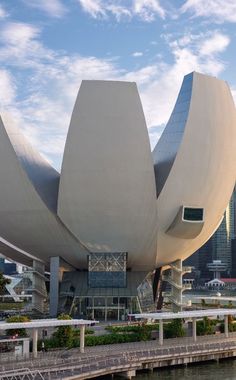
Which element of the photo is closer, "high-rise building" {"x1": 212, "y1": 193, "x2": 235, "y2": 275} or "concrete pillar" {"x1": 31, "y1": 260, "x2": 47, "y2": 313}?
"concrete pillar" {"x1": 31, "y1": 260, "x2": 47, "y2": 313}

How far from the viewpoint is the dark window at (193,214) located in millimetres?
41719

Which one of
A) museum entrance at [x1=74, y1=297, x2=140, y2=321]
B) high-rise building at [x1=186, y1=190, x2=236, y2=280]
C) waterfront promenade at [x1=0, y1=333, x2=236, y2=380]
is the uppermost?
high-rise building at [x1=186, y1=190, x2=236, y2=280]

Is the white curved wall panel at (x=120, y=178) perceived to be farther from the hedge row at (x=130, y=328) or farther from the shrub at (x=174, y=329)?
the shrub at (x=174, y=329)

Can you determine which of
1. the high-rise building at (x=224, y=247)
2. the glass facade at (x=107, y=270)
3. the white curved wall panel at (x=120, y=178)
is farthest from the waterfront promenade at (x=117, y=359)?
the high-rise building at (x=224, y=247)

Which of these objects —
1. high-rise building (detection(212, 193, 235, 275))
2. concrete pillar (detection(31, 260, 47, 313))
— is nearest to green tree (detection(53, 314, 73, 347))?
concrete pillar (detection(31, 260, 47, 313))

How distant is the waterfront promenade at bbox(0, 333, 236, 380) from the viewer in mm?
24688

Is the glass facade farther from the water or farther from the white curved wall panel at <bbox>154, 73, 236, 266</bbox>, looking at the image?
the water

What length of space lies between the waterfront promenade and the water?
337 millimetres

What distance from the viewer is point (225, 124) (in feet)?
139

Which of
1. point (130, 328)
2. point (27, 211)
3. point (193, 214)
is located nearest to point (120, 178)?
point (193, 214)

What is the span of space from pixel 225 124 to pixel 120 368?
21.6m

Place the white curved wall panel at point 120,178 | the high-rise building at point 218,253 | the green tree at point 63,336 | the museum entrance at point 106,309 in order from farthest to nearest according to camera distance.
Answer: the high-rise building at point 218,253, the museum entrance at point 106,309, the white curved wall panel at point 120,178, the green tree at point 63,336

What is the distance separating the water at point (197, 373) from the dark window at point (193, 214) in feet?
42.1

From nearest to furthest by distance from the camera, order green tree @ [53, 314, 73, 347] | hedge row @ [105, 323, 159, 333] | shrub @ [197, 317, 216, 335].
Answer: green tree @ [53, 314, 73, 347]
hedge row @ [105, 323, 159, 333]
shrub @ [197, 317, 216, 335]
